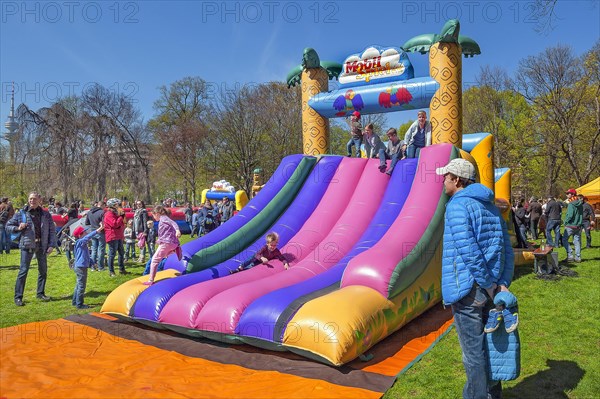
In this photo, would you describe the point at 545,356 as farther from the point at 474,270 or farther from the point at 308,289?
the point at 308,289

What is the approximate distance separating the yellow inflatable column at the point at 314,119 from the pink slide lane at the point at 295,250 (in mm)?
1402

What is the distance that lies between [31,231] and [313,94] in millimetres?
5514

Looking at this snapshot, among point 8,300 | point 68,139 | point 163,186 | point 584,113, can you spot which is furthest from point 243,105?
point 8,300

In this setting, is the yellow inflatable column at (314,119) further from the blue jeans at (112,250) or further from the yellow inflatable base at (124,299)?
the yellow inflatable base at (124,299)

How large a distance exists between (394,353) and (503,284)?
182cm

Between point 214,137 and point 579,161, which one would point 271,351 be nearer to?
point 214,137

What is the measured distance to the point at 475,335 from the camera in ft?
9.20

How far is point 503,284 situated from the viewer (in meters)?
2.84

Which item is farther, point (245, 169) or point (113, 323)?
point (245, 169)

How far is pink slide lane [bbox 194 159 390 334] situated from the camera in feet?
14.8

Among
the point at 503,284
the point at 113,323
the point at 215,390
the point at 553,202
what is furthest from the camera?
the point at 553,202

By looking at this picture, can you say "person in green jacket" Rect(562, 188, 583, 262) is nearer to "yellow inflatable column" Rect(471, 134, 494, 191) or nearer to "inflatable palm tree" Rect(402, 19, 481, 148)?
"yellow inflatable column" Rect(471, 134, 494, 191)

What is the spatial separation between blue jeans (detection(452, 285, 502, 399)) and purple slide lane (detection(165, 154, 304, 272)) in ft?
13.0

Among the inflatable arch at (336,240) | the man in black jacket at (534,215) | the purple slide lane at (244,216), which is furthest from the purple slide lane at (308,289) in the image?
the man in black jacket at (534,215)
